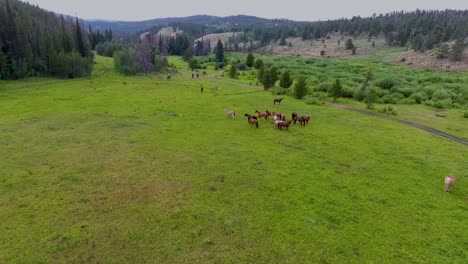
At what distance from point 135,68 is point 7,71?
94.0 ft

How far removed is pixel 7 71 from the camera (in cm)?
6631

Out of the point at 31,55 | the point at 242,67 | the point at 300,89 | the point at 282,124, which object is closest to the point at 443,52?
the point at 242,67

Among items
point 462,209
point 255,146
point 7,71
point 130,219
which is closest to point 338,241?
point 462,209

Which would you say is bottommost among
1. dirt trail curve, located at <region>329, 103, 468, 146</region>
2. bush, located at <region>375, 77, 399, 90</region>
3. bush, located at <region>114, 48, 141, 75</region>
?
dirt trail curve, located at <region>329, 103, 468, 146</region>

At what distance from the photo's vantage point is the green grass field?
14734 millimetres

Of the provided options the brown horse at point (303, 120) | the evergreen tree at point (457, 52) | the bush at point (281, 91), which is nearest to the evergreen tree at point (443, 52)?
the evergreen tree at point (457, 52)

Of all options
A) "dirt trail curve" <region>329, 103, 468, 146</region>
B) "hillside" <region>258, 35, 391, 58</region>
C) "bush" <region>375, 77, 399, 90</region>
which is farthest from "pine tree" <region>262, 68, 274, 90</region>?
"hillside" <region>258, 35, 391, 58</region>

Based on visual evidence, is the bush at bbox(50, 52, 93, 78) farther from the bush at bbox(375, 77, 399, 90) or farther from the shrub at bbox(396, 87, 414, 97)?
the shrub at bbox(396, 87, 414, 97)

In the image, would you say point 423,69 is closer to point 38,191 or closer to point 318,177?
point 318,177

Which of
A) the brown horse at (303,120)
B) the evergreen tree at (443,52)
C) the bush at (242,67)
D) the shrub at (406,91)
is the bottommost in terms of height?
the brown horse at (303,120)

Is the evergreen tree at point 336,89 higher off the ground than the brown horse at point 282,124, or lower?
higher

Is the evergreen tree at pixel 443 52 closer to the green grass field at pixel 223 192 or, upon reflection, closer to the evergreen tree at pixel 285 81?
the evergreen tree at pixel 285 81

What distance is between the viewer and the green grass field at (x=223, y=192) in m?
14.7

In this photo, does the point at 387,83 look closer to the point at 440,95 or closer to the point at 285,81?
the point at 440,95
